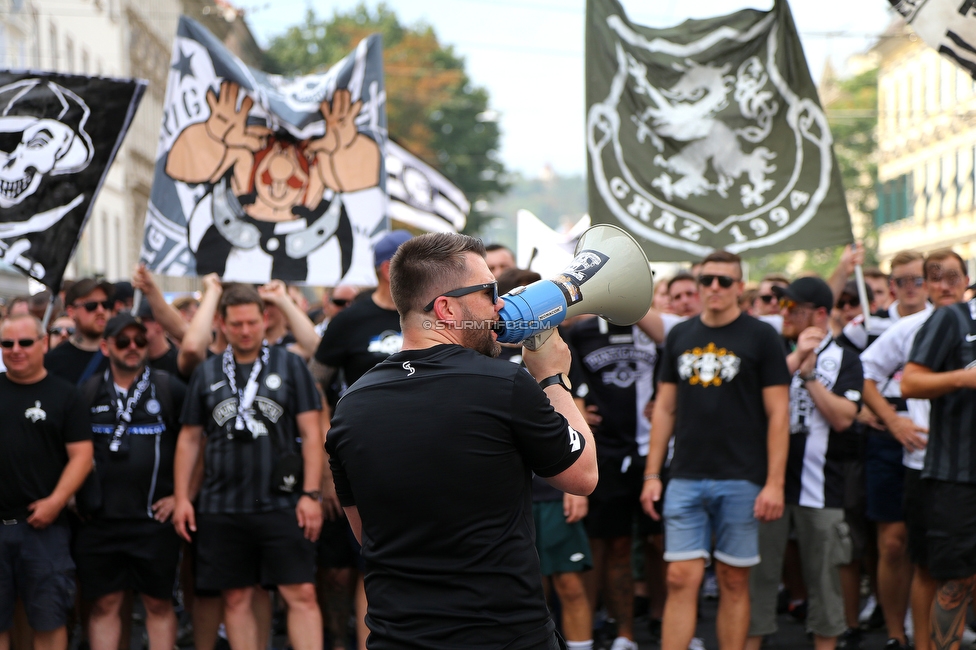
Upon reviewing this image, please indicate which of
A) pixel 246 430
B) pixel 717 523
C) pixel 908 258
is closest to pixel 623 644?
pixel 717 523

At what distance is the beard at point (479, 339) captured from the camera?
3.36 meters

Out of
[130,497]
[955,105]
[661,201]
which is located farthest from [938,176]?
[130,497]

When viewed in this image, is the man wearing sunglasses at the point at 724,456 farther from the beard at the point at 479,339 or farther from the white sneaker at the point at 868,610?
the beard at the point at 479,339

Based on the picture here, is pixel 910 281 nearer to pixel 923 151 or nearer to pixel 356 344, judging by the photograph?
pixel 356 344

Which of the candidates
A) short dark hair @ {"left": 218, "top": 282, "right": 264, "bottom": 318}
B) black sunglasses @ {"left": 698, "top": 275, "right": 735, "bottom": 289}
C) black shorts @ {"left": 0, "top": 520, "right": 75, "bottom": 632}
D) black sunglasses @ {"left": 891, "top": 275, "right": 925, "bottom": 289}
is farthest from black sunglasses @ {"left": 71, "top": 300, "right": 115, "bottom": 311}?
black sunglasses @ {"left": 891, "top": 275, "right": 925, "bottom": 289}

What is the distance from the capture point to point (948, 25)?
664 cm

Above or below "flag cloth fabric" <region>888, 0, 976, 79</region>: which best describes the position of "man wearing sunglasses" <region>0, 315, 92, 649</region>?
below

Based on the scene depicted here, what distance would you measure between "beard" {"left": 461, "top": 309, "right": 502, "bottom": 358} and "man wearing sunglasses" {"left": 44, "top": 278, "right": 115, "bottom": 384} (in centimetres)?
455

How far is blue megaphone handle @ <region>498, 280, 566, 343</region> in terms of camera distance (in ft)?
10.9

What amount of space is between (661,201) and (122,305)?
3.95 metres

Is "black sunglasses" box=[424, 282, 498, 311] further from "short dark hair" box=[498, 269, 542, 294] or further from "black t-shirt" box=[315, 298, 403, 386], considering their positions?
"black t-shirt" box=[315, 298, 403, 386]

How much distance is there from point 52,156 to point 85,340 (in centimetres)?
118

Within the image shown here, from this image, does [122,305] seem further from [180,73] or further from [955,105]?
[955,105]

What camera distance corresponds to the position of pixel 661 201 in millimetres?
8195
